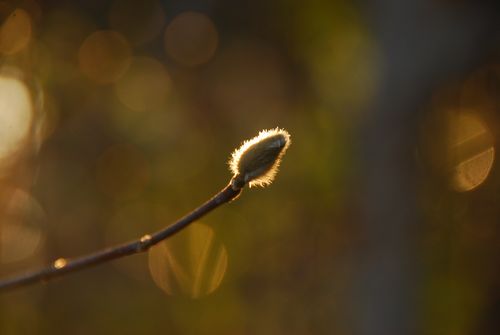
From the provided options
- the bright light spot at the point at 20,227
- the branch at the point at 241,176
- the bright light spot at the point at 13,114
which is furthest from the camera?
the bright light spot at the point at 20,227

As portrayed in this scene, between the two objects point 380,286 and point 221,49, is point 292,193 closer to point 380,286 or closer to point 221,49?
point 221,49

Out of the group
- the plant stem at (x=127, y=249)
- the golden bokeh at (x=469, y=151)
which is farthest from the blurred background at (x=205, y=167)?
the plant stem at (x=127, y=249)

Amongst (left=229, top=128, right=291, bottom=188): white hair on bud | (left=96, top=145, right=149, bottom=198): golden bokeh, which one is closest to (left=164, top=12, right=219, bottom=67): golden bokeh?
(left=96, top=145, right=149, bottom=198): golden bokeh

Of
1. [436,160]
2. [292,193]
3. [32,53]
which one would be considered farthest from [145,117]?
[436,160]

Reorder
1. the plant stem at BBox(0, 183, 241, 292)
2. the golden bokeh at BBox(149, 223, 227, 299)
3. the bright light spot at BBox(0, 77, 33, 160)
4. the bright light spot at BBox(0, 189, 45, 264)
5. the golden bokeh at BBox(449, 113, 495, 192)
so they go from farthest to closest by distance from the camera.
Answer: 1. the golden bokeh at BBox(149, 223, 227, 299)
2. the bright light spot at BBox(0, 189, 45, 264)
3. the golden bokeh at BBox(449, 113, 495, 192)
4. the bright light spot at BBox(0, 77, 33, 160)
5. the plant stem at BBox(0, 183, 241, 292)

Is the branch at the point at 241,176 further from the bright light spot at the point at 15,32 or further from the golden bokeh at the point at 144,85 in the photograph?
the golden bokeh at the point at 144,85

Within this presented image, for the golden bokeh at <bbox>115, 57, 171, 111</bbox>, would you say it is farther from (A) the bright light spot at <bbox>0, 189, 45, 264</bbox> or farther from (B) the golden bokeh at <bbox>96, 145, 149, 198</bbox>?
(A) the bright light spot at <bbox>0, 189, 45, 264</bbox>
